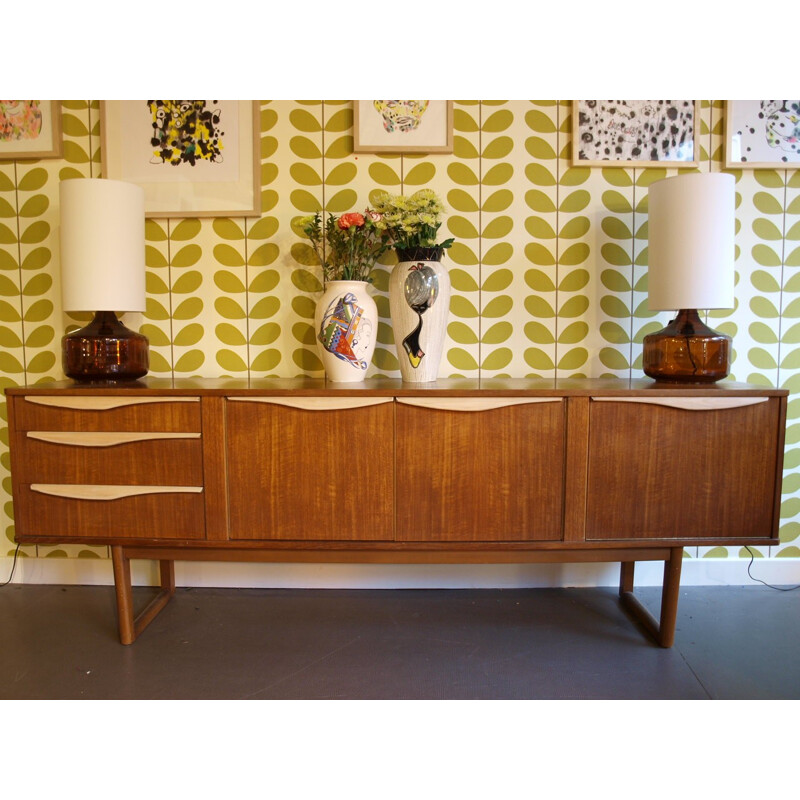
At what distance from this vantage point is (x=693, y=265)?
189 cm

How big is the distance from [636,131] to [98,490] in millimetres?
2304

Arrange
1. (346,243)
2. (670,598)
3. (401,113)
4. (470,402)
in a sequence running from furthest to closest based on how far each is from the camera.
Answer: (401,113)
(346,243)
(670,598)
(470,402)

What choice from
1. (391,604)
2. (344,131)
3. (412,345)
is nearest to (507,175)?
(344,131)

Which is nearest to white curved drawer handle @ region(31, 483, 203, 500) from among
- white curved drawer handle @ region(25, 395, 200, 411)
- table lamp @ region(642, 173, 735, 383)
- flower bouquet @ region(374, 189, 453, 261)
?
white curved drawer handle @ region(25, 395, 200, 411)

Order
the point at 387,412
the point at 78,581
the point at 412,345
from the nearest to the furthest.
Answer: the point at 387,412, the point at 412,345, the point at 78,581

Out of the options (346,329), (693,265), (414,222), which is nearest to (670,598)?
(693,265)

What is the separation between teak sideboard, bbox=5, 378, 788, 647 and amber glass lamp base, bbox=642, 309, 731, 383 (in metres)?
0.17

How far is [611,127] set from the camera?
7.16ft

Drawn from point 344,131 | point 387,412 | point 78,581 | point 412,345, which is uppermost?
point 344,131

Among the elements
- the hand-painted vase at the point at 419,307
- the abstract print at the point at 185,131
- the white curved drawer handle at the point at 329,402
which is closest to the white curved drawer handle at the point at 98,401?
the white curved drawer handle at the point at 329,402

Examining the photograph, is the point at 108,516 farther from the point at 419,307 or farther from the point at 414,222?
the point at 414,222

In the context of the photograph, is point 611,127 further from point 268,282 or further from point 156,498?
point 156,498

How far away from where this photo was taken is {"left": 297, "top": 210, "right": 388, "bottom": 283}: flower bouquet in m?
1.95

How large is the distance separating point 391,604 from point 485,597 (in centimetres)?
37
